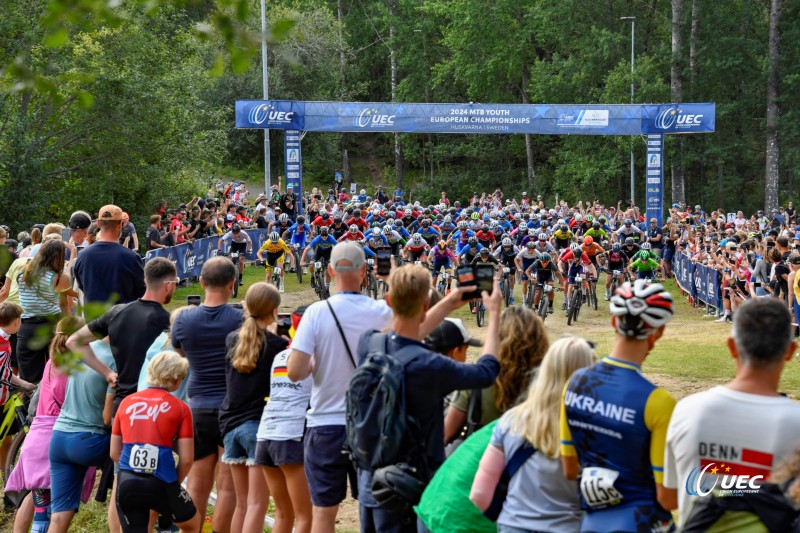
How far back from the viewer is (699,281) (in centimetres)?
2445

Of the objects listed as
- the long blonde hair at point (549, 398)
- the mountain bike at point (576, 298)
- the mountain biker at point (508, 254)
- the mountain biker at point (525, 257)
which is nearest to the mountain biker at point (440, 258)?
the mountain biker at point (508, 254)

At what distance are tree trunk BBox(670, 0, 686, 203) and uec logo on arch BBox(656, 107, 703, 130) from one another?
14169mm

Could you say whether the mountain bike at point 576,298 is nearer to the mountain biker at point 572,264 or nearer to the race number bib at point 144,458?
the mountain biker at point 572,264

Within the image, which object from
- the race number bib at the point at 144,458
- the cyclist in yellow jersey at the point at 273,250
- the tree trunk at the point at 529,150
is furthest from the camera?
the tree trunk at the point at 529,150

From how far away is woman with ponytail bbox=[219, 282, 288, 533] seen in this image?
19.8 ft

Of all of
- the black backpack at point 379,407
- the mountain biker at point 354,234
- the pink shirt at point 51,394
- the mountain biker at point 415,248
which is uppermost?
the mountain biker at point 354,234

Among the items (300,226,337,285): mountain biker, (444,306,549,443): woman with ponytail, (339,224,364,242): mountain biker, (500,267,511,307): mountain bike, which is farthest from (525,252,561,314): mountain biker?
(444,306,549,443): woman with ponytail

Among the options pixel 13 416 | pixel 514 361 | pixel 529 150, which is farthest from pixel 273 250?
pixel 529 150

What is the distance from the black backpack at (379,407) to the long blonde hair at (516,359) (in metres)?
0.47

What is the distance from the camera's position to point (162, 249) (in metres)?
22.6

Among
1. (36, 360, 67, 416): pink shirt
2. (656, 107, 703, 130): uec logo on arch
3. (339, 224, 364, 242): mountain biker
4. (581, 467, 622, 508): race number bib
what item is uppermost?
(656, 107, 703, 130): uec logo on arch

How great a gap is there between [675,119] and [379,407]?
35.2 meters

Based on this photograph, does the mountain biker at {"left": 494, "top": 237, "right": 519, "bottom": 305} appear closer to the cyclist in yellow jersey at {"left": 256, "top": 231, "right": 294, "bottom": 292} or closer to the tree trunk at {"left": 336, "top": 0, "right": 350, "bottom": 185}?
the cyclist in yellow jersey at {"left": 256, "top": 231, "right": 294, "bottom": 292}

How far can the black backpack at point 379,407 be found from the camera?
450 cm
